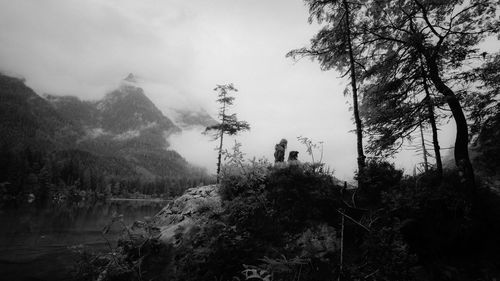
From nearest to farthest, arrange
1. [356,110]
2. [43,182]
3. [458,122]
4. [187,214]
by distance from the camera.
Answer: [187,214], [458,122], [356,110], [43,182]

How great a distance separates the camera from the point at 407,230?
312 inches

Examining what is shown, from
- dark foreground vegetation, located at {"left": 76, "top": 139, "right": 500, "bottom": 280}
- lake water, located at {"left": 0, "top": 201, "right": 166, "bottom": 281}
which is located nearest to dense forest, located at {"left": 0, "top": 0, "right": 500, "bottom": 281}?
dark foreground vegetation, located at {"left": 76, "top": 139, "right": 500, "bottom": 280}

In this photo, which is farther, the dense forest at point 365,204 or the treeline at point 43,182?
the treeline at point 43,182

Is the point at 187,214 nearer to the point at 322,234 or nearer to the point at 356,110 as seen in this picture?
the point at 322,234

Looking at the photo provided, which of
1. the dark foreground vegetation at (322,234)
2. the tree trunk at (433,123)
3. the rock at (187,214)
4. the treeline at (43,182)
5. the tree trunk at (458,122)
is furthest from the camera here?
the treeline at (43,182)

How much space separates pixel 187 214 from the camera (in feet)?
33.9

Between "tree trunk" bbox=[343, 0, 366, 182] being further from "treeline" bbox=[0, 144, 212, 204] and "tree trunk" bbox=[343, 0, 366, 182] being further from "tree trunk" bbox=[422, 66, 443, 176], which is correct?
"treeline" bbox=[0, 144, 212, 204]

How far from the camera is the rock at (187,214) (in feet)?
28.7

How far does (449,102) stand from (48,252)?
31.6 metres

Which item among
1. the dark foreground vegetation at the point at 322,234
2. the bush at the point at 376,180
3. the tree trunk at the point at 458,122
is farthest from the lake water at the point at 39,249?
the tree trunk at the point at 458,122

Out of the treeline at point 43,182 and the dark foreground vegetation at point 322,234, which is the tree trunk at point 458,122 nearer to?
the dark foreground vegetation at point 322,234

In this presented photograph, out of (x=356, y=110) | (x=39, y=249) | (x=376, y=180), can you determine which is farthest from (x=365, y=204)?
(x=39, y=249)

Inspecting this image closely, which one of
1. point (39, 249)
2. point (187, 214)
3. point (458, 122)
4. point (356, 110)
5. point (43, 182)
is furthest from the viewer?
point (43, 182)

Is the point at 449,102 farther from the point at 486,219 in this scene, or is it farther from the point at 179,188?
the point at 179,188
